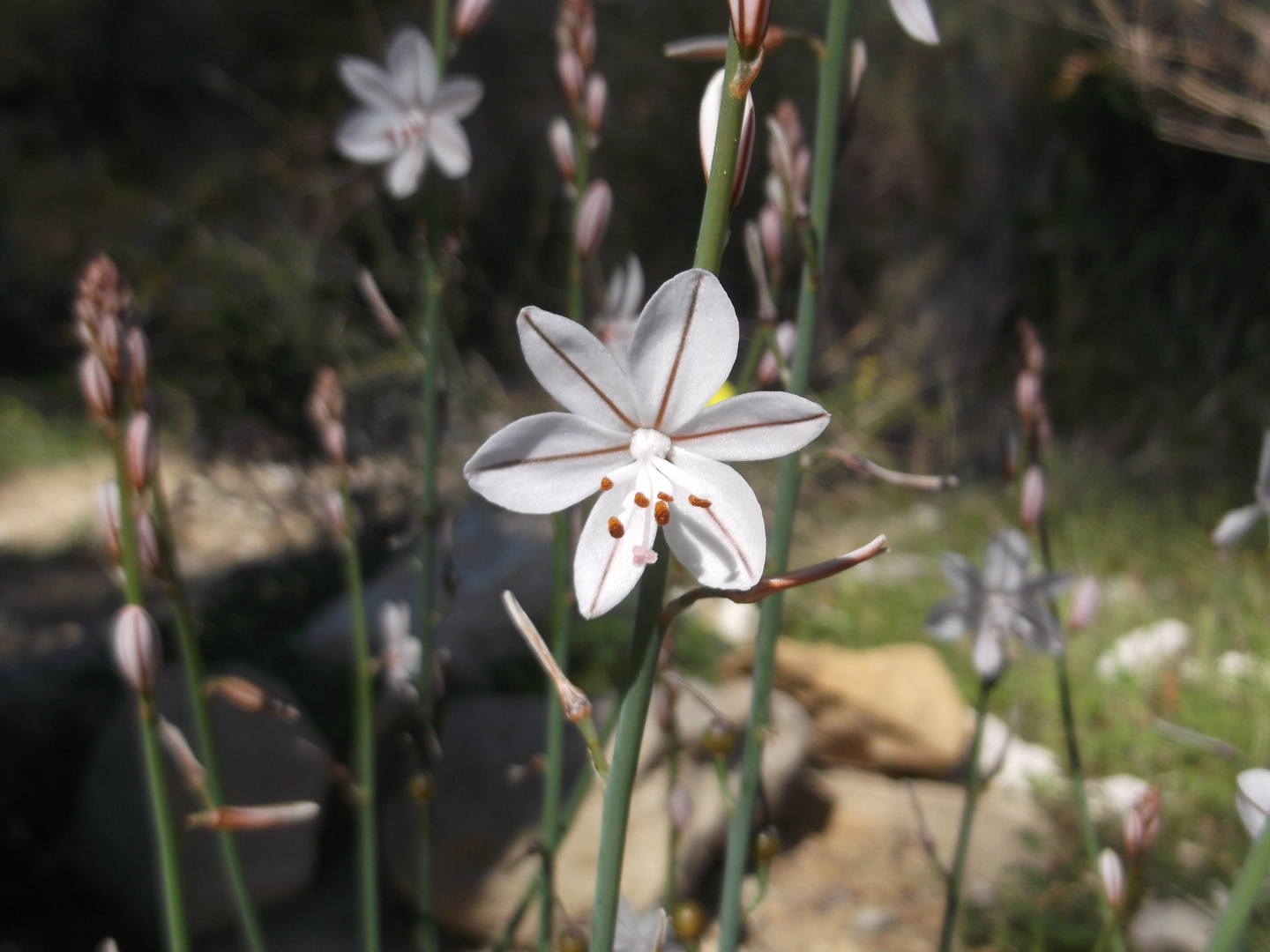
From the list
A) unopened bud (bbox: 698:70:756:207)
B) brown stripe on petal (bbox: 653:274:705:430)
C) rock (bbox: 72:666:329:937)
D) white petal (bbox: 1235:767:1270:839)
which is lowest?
rock (bbox: 72:666:329:937)

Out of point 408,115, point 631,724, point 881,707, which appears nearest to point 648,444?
point 631,724

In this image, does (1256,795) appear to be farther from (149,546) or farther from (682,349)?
(149,546)

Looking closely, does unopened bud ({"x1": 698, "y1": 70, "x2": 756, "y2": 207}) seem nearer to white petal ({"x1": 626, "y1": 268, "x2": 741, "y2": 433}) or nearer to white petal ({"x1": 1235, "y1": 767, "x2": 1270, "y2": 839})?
white petal ({"x1": 626, "y1": 268, "x2": 741, "y2": 433})

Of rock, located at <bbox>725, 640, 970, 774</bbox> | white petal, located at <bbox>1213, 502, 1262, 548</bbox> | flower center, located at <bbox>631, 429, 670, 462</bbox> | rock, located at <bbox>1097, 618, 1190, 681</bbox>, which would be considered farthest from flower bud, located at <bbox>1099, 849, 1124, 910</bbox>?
rock, located at <bbox>1097, 618, 1190, 681</bbox>

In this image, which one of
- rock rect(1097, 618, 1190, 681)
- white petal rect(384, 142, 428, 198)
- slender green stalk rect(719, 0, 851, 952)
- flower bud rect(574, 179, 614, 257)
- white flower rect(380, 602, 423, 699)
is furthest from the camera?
rock rect(1097, 618, 1190, 681)

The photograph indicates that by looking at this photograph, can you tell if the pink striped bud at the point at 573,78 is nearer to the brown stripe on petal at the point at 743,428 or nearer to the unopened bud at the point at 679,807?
the brown stripe on petal at the point at 743,428

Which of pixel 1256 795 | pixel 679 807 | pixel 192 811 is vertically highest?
pixel 1256 795
